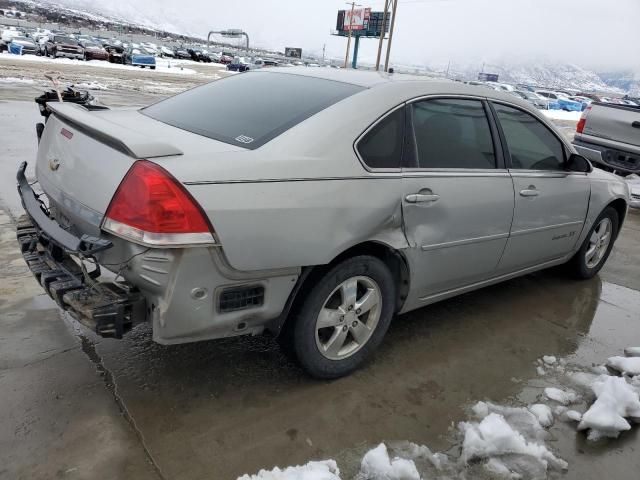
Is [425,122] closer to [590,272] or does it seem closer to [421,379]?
[421,379]

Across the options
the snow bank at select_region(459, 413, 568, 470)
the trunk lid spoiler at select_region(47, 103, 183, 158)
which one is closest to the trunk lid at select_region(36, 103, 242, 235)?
the trunk lid spoiler at select_region(47, 103, 183, 158)

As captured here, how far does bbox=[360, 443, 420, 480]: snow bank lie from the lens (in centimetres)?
231

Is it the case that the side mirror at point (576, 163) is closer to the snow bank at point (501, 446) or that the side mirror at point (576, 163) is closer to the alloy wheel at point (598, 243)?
the alloy wheel at point (598, 243)

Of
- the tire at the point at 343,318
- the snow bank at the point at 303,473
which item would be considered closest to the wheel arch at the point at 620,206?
the tire at the point at 343,318

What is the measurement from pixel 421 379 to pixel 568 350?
121cm

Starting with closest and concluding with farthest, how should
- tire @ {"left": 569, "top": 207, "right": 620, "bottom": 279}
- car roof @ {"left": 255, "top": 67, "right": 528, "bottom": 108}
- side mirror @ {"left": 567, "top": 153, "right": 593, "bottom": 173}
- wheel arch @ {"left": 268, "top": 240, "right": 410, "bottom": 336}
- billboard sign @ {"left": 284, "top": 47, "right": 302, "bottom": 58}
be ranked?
wheel arch @ {"left": 268, "top": 240, "right": 410, "bottom": 336}, car roof @ {"left": 255, "top": 67, "right": 528, "bottom": 108}, side mirror @ {"left": 567, "top": 153, "right": 593, "bottom": 173}, tire @ {"left": 569, "top": 207, "right": 620, "bottom": 279}, billboard sign @ {"left": 284, "top": 47, "right": 302, "bottom": 58}

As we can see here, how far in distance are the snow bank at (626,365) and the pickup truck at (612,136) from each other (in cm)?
603

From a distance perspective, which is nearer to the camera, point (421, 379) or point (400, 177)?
point (400, 177)

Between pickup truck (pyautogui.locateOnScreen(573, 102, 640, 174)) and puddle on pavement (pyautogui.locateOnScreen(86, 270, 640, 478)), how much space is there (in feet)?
17.7

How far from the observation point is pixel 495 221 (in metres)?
3.52

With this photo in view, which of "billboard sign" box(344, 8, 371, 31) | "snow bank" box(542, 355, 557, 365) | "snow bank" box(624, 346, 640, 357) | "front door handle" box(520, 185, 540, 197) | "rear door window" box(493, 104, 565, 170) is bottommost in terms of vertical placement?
"snow bank" box(542, 355, 557, 365)

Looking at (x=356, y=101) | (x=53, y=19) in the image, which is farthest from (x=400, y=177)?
(x=53, y=19)

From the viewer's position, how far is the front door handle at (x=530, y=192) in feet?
12.2

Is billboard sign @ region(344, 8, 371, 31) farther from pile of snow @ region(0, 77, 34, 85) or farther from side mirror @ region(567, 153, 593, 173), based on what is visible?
side mirror @ region(567, 153, 593, 173)
